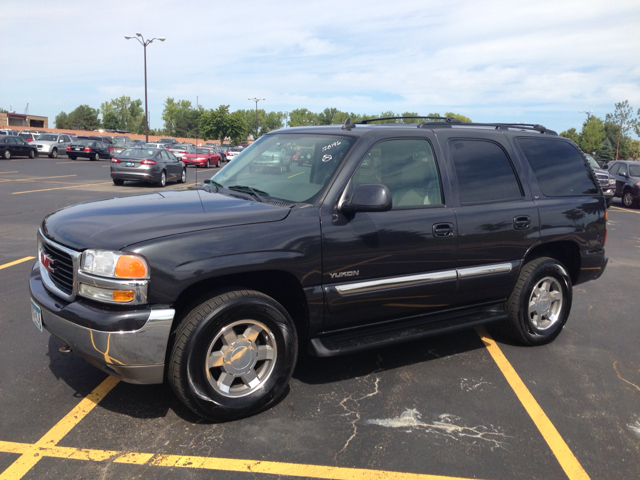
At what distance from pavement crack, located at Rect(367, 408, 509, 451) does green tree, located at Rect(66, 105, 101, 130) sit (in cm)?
13353

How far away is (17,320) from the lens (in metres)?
5.07

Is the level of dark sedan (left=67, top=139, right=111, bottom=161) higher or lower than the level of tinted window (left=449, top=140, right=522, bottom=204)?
lower

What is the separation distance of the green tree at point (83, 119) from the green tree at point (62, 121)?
3.33 feet

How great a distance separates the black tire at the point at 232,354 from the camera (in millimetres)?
3207

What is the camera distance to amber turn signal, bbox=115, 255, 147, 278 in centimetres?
304

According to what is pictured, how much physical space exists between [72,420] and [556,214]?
4.22m

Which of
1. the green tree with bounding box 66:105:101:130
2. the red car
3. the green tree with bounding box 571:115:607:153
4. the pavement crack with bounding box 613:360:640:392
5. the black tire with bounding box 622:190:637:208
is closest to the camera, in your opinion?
the pavement crack with bounding box 613:360:640:392

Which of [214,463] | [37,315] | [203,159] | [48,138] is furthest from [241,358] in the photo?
[48,138]

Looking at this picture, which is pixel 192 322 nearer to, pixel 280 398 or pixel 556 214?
pixel 280 398

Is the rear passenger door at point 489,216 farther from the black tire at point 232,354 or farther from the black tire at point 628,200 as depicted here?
the black tire at point 628,200

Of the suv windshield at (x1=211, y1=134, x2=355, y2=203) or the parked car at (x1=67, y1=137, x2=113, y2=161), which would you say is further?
the parked car at (x1=67, y1=137, x2=113, y2=161)

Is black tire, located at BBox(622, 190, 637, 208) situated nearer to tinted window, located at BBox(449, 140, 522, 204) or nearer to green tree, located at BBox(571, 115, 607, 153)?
tinted window, located at BBox(449, 140, 522, 204)

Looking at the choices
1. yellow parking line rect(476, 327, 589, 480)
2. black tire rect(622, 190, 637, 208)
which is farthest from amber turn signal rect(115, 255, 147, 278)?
black tire rect(622, 190, 637, 208)

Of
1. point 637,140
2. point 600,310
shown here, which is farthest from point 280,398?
point 637,140
